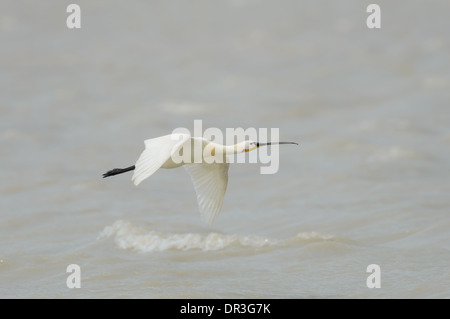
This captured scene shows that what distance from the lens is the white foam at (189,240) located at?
13.1 m

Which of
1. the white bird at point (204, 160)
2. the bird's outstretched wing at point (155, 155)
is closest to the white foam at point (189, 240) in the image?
the white bird at point (204, 160)

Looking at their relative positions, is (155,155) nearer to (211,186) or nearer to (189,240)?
(211,186)

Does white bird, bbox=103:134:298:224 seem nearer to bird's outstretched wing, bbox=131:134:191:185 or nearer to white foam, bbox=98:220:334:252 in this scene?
bird's outstretched wing, bbox=131:134:191:185

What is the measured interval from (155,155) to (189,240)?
4323 mm

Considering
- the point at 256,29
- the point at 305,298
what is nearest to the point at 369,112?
the point at 256,29

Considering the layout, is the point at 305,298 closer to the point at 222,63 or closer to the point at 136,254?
the point at 136,254

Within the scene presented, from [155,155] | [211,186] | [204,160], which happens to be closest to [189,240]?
[211,186]

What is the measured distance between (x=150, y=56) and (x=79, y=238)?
507 inches

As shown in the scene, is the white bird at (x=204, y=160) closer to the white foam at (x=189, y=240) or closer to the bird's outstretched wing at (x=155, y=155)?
the bird's outstretched wing at (x=155, y=155)

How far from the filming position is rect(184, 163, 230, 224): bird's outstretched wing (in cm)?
1106

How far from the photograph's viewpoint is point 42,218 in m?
15.5

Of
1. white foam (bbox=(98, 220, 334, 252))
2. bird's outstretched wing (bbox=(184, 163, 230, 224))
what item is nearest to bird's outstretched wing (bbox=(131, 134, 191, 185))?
bird's outstretched wing (bbox=(184, 163, 230, 224))

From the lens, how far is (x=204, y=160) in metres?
10.9

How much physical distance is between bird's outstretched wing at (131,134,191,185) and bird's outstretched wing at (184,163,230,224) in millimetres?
1306
